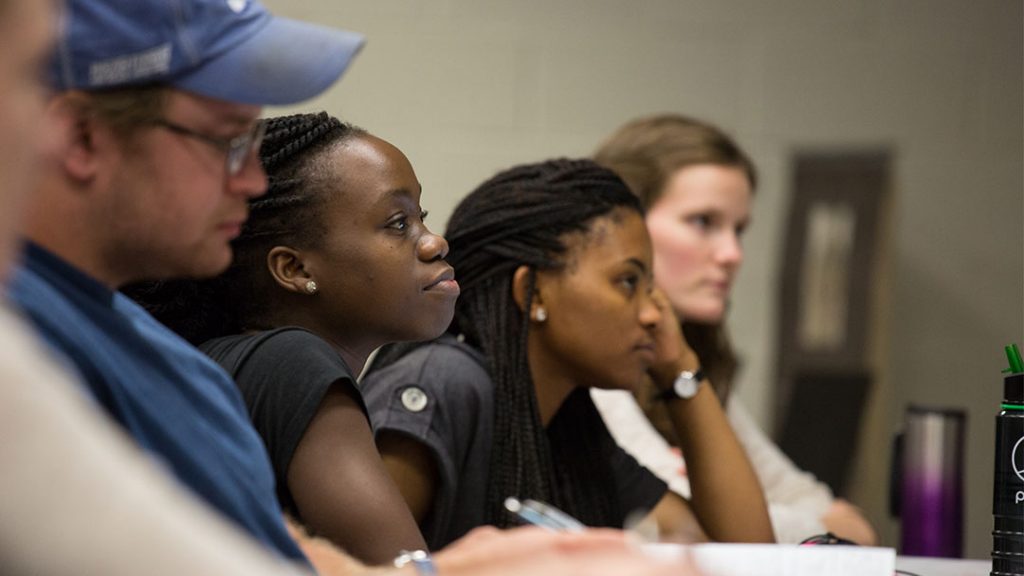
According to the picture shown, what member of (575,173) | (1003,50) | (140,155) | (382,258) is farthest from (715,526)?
(1003,50)

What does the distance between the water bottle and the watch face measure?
2.39ft

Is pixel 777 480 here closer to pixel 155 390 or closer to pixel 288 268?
pixel 288 268

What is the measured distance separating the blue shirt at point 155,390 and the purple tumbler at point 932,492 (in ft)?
6.42

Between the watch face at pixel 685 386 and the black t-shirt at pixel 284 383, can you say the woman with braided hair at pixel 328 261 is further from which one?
the watch face at pixel 685 386

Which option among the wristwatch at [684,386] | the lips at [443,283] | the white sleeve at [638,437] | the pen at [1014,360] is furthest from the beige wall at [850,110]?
the pen at [1014,360]

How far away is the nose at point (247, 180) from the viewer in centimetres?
100

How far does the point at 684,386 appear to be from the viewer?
7.19 ft

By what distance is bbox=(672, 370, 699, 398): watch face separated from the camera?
219cm

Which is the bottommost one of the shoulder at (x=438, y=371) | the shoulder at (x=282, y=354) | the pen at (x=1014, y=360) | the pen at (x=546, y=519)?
the shoulder at (x=438, y=371)

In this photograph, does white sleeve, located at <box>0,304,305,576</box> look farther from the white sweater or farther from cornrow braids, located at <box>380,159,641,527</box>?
the white sweater

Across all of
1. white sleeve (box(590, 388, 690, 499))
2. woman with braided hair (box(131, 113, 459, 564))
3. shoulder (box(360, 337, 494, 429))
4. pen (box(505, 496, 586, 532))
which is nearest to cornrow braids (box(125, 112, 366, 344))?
woman with braided hair (box(131, 113, 459, 564))

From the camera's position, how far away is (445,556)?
3.16 ft

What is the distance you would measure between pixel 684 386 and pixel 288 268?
0.88 meters

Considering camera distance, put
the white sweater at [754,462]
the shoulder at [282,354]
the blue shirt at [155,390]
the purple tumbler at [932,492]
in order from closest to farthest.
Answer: the blue shirt at [155,390]
the shoulder at [282,354]
the white sweater at [754,462]
the purple tumbler at [932,492]
